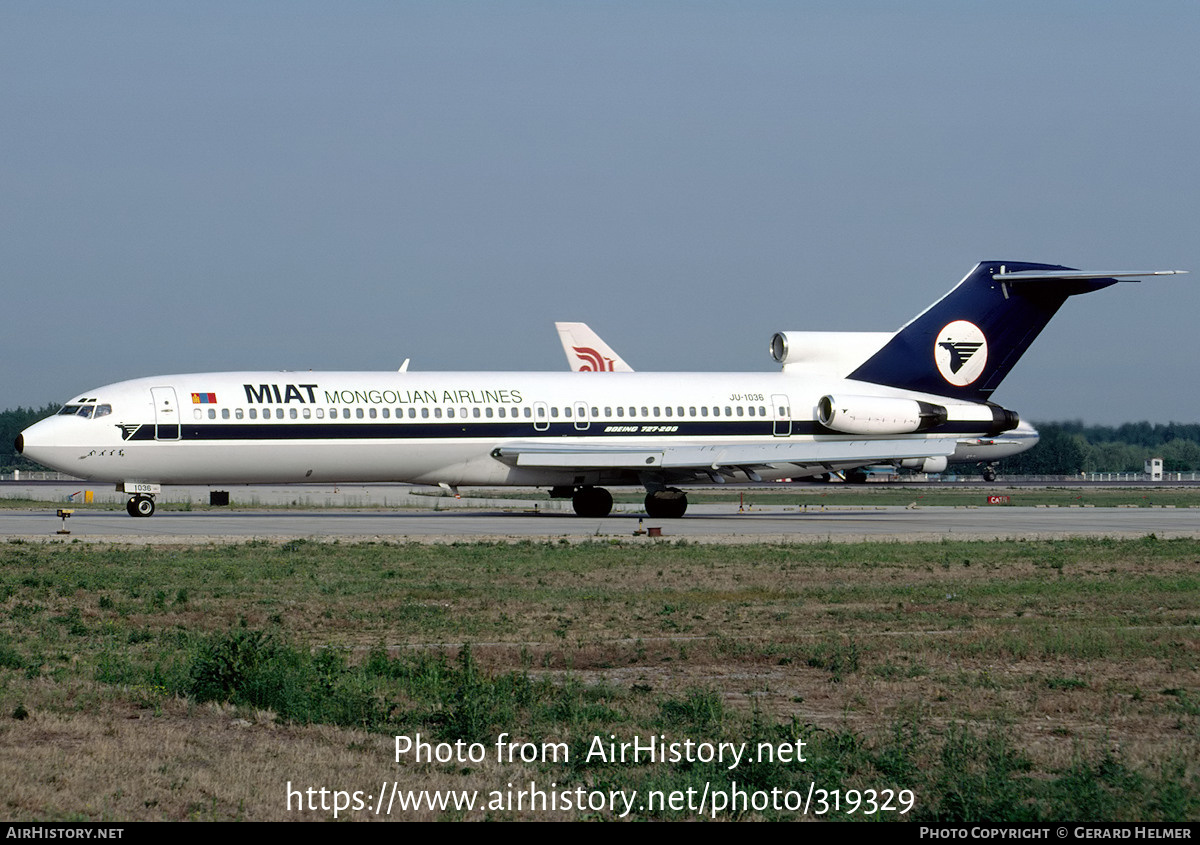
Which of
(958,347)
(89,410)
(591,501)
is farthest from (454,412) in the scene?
(958,347)

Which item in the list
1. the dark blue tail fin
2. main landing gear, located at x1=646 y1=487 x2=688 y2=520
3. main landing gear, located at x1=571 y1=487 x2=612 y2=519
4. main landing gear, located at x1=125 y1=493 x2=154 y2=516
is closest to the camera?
main landing gear, located at x1=125 y1=493 x2=154 y2=516

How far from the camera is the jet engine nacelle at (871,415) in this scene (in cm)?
4169

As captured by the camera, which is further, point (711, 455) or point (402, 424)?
point (711, 455)

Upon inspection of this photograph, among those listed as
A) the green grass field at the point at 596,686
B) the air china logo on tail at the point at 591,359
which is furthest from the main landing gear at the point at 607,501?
the air china logo on tail at the point at 591,359

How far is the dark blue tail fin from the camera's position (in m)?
44.0

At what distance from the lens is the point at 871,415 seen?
137ft

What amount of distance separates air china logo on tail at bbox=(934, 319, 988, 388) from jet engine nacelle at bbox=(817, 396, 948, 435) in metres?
2.32

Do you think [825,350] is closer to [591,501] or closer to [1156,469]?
[591,501]

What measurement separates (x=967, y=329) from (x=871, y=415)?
5.12 meters

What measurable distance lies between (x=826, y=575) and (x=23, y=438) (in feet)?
80.2

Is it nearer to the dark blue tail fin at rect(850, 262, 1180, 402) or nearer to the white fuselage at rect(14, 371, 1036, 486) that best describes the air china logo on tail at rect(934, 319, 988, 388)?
the dark blue tail fin at rect(850, 262, 1180, 402)

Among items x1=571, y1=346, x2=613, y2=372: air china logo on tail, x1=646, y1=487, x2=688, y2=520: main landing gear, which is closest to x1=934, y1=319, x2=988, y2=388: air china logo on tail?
x1=646, y1=487, x2=688, y2=520: main landing gear

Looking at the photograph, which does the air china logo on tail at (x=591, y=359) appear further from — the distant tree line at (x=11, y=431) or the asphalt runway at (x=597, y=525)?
the distant tree line at (x=11, y=431)
